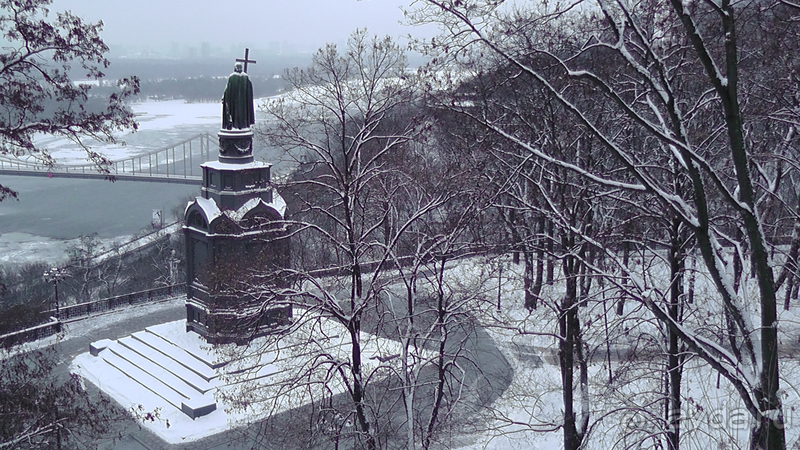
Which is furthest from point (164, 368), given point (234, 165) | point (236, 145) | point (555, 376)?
point (555, 376)

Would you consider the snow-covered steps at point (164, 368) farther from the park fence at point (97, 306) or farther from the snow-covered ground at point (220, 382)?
the park fence at point (97, 306)

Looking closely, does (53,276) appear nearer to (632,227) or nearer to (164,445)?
(164,445)

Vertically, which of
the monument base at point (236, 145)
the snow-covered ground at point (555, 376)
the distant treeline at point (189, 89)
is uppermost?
the distant treeline at point (189, 89)

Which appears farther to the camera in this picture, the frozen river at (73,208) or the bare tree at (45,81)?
the frozen river at (73,208)

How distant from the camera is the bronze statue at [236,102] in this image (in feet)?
61.5

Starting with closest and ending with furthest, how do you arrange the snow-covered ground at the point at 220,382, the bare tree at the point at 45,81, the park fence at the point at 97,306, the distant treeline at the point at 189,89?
the bare tree at the point at 45,81 < the snow-covered ground at the point at 220,382 < the park fence at the point at 97,306 < the distant treeline at the point at 189,89

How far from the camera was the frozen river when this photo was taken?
5253 cm

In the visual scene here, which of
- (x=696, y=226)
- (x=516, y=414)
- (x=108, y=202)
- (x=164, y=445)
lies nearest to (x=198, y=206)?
(x=164, y=445)

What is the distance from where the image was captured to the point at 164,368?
60.0ft

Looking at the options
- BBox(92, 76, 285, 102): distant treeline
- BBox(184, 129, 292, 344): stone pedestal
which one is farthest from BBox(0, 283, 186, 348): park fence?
BBox(92, 76, 285, 102): distant treeline

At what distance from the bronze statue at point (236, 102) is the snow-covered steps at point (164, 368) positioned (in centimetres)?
636

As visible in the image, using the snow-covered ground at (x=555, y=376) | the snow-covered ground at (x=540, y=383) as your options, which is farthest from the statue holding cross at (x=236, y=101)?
the snow-covered ground at (x=555, y=376)

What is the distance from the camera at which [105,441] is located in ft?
48.8

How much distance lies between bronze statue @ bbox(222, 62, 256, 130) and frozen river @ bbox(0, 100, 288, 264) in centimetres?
1983
